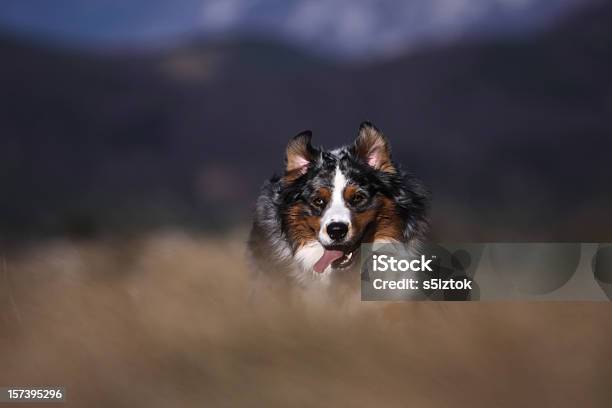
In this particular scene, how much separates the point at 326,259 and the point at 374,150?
45cm

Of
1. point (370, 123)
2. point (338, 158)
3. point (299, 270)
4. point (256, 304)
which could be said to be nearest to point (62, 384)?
point (256, 304)

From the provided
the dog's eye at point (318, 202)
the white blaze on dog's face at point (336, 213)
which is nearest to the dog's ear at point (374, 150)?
the white blaze on dog's face at point (336, 213)

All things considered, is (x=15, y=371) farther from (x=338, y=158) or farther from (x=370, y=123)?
(x=370, y=123)

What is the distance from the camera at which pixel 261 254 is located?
2295 mm

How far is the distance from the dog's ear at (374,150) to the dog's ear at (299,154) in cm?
18

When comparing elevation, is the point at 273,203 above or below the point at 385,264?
above

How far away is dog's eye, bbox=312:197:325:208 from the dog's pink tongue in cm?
17

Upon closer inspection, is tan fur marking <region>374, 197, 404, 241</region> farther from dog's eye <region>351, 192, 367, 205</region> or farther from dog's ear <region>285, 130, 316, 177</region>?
dog's ear <region>285, 130, 316, 177</region>

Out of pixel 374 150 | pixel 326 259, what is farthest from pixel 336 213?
pixel 374 150

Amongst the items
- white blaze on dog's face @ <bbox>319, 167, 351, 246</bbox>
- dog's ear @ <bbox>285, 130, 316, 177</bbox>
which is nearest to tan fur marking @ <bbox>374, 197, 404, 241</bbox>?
white blaze on dog's face @ <bbox>319, 167, 351, 246</bbox>

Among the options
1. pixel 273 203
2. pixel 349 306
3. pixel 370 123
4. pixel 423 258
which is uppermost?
pixel 370 123

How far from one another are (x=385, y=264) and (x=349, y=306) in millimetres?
217

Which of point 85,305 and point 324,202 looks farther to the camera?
point 85,305

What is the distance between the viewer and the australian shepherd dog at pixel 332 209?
216 centimetres
